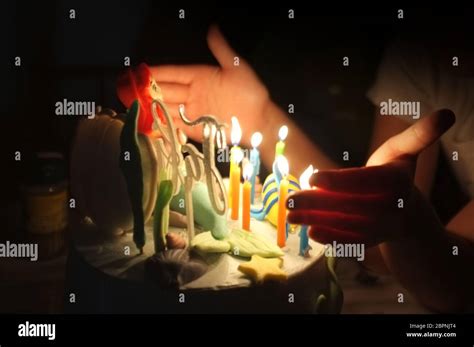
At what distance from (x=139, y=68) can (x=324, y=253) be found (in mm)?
636

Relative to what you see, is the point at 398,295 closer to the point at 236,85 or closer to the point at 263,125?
the point at 263,125

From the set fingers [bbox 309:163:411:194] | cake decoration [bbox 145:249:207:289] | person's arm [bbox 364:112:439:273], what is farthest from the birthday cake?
person's arm [bbox 364:112:439:273]

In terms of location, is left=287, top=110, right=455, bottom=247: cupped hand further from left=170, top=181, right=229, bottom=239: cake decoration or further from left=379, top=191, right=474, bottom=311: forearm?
left=170, top=181, right=229, bottom=239: cake decoration

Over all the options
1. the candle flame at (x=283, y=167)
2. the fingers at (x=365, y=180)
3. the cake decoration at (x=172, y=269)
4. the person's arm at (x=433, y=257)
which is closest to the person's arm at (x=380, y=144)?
the person's arm at (x=433, y=257)

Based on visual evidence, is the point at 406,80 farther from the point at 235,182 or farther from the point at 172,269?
the point at 172,269

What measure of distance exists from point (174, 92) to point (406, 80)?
671 mm

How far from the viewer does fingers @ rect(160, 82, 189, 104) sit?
5.61ft

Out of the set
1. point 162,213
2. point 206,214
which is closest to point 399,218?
point 206,214

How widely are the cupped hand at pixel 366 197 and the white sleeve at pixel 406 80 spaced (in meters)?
0.28

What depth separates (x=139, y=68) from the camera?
1.39 m

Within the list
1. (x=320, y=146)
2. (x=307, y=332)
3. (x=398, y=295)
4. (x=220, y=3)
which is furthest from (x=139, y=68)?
(x=398, y=295)

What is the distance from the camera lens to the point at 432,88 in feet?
5.40

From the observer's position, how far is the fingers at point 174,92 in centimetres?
171

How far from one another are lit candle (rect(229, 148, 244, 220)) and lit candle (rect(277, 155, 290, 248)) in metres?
0.11
